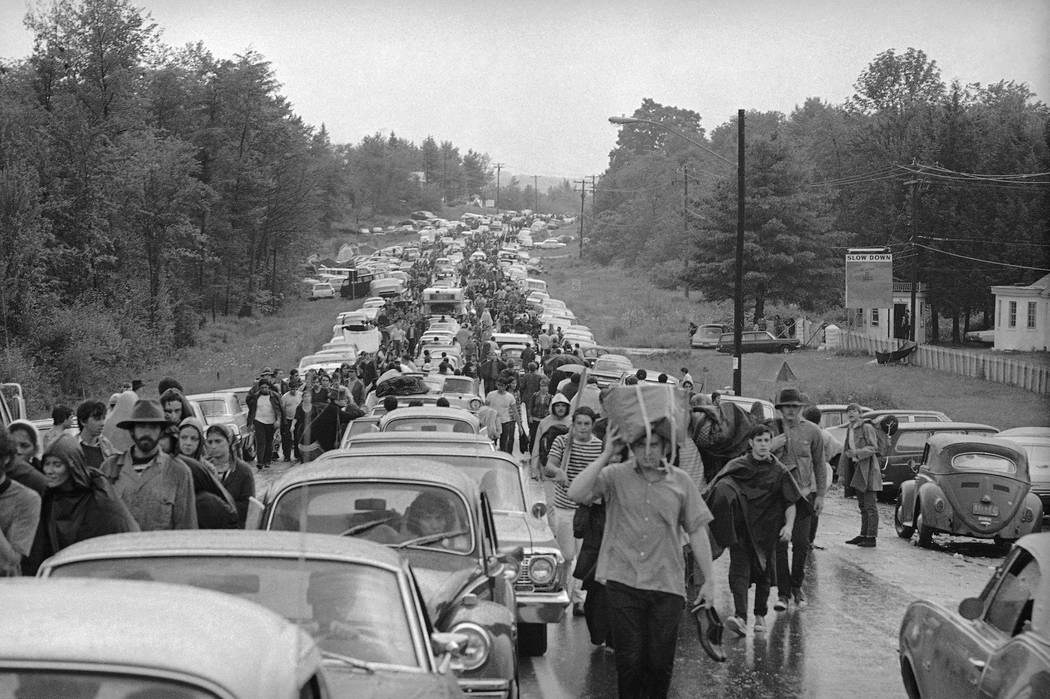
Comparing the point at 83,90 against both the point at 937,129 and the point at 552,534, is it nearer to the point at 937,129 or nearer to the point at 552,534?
the point at 937,129

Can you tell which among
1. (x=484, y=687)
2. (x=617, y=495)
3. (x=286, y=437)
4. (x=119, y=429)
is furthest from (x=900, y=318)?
(x=484, y=687)

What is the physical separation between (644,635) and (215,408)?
21.0 meters

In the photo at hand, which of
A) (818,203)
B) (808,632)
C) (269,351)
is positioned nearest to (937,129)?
(818,203)

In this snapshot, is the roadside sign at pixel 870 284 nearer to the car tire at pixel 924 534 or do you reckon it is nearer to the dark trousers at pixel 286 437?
the dark trousers at pixel 286 437

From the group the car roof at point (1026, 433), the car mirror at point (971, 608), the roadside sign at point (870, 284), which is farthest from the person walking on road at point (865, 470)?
the roadside sign at point (870, 284)

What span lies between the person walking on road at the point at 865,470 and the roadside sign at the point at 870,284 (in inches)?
1639

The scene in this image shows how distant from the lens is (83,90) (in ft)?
173

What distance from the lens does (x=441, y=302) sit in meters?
68.7

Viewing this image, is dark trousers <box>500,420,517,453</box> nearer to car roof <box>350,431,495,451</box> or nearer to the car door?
car roof <box>350,431,495,451</box>

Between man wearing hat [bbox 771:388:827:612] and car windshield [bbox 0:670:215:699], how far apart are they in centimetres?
929

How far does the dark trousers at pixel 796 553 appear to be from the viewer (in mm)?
12203

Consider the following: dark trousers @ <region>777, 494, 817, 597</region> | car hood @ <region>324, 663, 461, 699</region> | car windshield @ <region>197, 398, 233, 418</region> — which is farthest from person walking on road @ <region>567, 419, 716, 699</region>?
car windshield @ <region>197, 398, 233, 418</region>

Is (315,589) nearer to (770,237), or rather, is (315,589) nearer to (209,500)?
(209,500)

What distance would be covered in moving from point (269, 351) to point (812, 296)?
27.5 m
